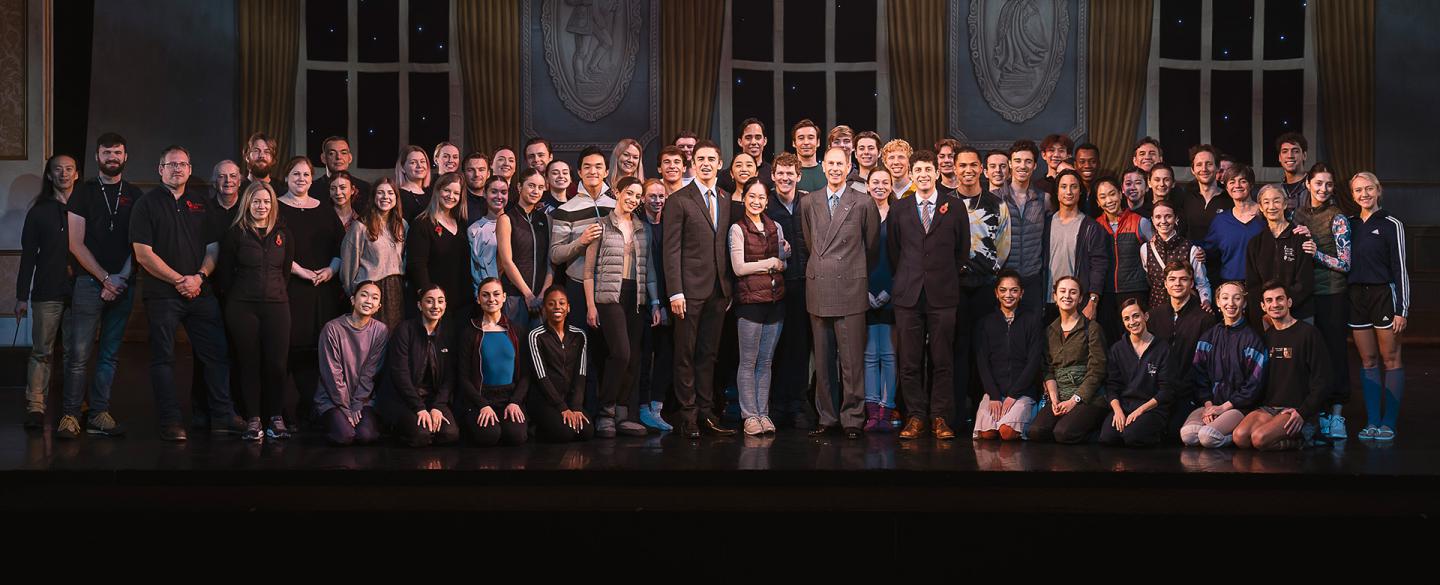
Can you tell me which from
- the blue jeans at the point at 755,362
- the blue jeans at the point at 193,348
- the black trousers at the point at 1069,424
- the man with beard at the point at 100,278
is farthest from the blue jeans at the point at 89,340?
the black trousers at the point at 1069,424

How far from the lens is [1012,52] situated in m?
10.7

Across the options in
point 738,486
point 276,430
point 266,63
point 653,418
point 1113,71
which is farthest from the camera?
point 1113,71

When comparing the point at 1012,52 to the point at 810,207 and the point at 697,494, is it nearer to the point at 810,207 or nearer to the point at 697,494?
the point at 810,207

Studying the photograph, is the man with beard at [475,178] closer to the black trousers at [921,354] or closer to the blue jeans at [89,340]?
the blue jeans at [89,340]

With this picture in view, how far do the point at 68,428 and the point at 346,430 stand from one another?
1272 millimetres

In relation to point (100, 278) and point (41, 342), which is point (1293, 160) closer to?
point (100, 278)

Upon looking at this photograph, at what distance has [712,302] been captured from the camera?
5598 millimetres

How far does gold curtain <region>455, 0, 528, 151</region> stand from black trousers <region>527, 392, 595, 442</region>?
542 centimetres

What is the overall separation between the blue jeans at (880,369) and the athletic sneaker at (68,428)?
3420mm

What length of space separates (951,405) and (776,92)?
5.83 m

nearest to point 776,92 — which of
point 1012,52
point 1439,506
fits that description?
point 1012,52

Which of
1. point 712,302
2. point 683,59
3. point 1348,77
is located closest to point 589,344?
point 712,302

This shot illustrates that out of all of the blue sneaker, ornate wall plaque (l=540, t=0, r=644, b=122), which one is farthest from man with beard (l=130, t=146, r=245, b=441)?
ornate wall plaque (l=540, t=0, r=644, b=122)

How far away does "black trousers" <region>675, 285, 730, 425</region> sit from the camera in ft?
18.2
